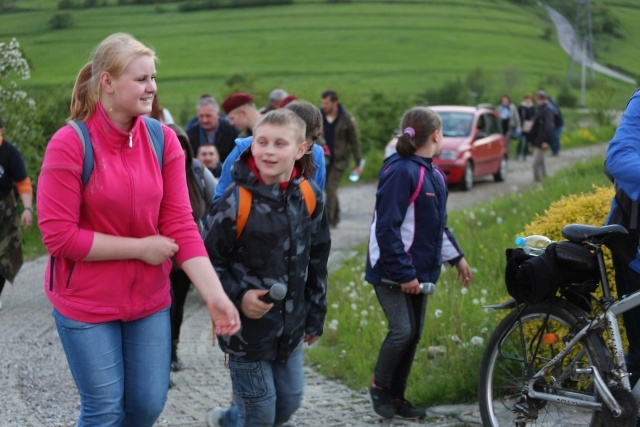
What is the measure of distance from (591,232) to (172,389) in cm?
344

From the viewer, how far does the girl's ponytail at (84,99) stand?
3.96m

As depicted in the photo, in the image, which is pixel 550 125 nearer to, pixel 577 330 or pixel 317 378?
pixel 317 378

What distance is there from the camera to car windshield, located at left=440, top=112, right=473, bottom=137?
22969mm

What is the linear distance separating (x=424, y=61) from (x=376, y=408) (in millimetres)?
57891

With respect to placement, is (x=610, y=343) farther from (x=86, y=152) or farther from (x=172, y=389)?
(x=172, y=389)

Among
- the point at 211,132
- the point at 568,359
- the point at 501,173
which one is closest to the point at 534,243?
the point at 568,359

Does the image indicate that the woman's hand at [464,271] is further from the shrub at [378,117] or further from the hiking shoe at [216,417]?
the shrub at [378,117]

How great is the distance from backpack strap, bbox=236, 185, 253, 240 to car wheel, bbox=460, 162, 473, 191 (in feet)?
58.5

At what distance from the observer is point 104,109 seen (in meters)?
3.94

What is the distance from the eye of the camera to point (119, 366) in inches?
156

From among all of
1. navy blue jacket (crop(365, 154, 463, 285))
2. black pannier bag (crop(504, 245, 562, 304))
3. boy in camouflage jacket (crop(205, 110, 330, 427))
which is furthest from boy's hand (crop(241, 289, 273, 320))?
navy blue jacket (crop(365, 154, 463, 285))

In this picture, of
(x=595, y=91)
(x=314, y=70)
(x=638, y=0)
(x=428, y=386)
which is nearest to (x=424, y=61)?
(x=314, y=70)

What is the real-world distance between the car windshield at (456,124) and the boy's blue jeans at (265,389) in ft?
61.1

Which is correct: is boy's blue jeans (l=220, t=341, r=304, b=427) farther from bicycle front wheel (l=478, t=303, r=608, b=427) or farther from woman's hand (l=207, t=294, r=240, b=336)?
bicycle front wheel (l=478, t=303, r=608, b=427)
